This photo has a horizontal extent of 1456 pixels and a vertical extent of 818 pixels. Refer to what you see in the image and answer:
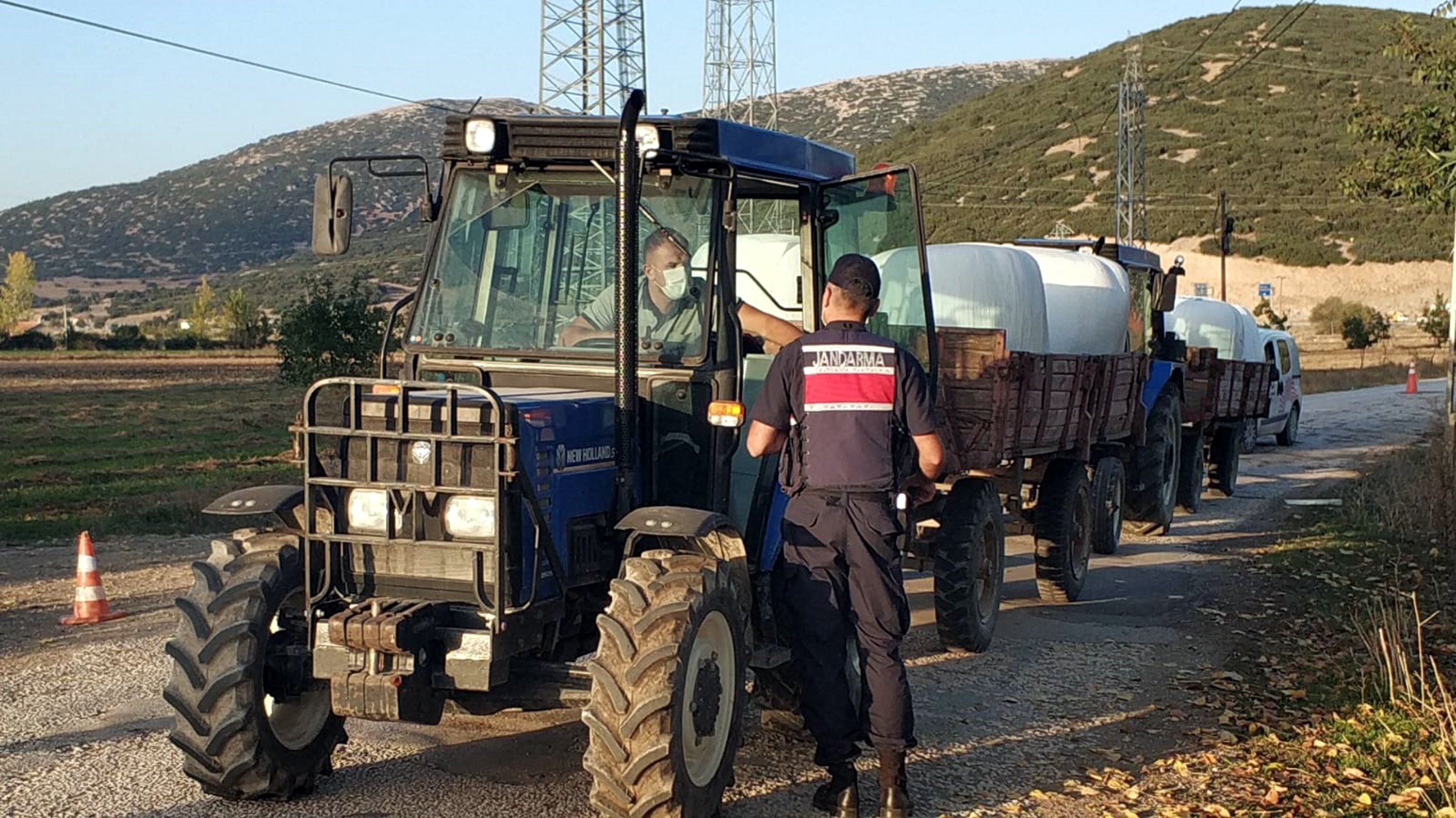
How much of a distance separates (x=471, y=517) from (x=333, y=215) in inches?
61.9

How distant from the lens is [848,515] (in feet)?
18.5

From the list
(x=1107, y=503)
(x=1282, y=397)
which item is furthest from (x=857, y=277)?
(x=1282, y=397)

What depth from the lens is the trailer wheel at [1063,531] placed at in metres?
10.6

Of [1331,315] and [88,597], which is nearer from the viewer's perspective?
[88,597]

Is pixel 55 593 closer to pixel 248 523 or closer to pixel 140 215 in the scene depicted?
pixel 248 523

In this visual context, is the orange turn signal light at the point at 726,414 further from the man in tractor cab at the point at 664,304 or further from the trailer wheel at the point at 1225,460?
the trailer wheel at the point at 1225,460

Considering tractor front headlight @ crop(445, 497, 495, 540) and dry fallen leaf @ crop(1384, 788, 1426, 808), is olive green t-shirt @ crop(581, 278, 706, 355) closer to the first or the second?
tractor front headlight @ crop(445, 497, 495, 540)

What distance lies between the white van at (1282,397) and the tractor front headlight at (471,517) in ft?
65.2

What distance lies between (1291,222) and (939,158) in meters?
24.7

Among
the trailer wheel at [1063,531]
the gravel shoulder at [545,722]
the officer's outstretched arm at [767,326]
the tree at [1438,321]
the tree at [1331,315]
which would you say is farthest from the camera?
the tree at [1331,315]

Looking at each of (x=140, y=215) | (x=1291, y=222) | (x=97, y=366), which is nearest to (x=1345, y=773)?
(x=97, y=366)

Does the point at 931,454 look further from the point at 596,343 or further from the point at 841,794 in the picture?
the point at 596,343

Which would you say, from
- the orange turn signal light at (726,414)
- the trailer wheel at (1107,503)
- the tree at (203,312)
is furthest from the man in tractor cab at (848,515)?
the tree at (203,312)

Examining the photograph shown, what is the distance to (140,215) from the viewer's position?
465 ft
